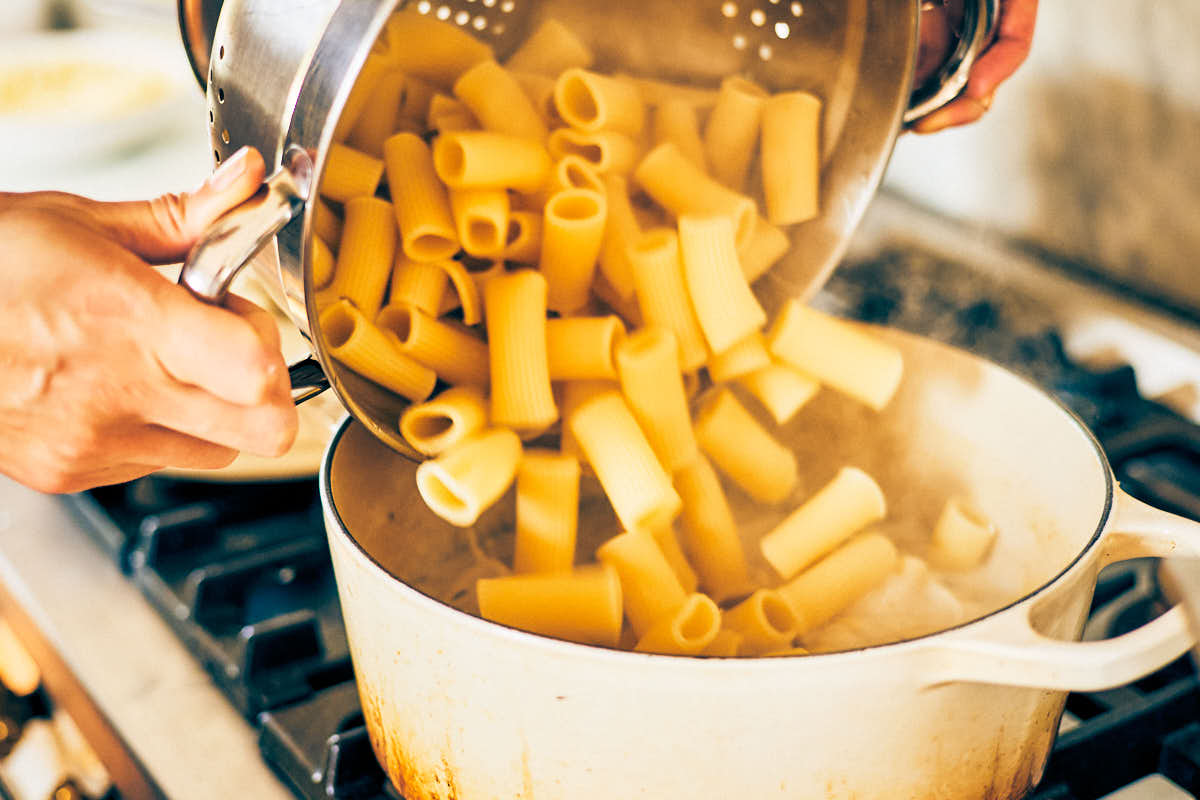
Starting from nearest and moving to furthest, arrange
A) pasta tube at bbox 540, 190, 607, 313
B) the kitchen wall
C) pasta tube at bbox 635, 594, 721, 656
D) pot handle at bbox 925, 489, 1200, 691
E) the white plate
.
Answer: pot handle at bbox 925, 489, 1200, 691 → pasta tube at bbox 635, 594, 721, 656 → pasta tube at bbox 540, 190, 607, 313 → the kitchen wall → the white plate

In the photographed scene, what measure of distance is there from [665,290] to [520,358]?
4.1 inches

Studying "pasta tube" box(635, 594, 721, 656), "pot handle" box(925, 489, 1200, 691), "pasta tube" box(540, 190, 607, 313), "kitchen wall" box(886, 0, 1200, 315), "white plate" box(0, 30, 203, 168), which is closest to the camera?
"pot handle" box(925, 489, 1200, 691)

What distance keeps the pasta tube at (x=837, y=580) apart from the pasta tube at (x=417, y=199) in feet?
0.88

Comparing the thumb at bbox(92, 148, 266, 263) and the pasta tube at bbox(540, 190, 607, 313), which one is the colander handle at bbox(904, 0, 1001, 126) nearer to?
the pasta tube at bbox(540, 190, 607, 313)

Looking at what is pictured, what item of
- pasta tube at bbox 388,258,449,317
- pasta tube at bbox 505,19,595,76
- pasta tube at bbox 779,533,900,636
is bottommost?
pasta tube at bbox 779,533,900,636

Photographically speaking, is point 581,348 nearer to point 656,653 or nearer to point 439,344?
point 439,344

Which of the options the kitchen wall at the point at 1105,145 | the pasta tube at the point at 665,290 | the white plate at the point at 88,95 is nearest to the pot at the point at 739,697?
the pasta tube at the point at 665,290

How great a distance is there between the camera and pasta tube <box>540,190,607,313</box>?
2.03 ft

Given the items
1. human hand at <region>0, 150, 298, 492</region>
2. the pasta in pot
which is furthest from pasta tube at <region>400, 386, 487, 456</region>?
human hand at <region>0, 150, 298, 492</region>

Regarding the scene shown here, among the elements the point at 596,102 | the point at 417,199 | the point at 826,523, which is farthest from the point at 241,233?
the point at 826,523

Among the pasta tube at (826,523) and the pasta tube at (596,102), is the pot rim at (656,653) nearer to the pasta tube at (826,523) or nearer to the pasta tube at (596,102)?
the pasta tube at (826,523)

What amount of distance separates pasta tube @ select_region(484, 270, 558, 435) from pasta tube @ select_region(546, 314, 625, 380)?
0.09 feet

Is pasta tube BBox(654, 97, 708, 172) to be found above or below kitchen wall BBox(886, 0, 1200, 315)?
above

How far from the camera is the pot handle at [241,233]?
431 millimetres
